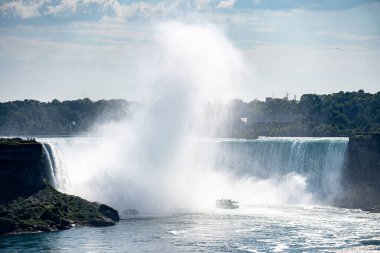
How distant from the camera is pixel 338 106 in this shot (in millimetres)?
144000

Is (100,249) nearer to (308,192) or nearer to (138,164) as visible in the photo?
(138,164)

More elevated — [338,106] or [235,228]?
[338,106]

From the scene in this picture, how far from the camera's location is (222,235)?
7219 cm

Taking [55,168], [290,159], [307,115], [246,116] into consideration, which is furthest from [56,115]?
[55,168]

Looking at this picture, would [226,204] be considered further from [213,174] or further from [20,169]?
[20,169]

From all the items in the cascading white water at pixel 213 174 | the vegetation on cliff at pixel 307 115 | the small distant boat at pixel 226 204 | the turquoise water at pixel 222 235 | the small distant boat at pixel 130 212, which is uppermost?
the vegetation on cliff at pixel 307 115

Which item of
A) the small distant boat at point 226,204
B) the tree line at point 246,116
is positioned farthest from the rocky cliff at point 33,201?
the tree line at point 246,116

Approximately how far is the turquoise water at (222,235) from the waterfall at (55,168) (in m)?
8.88

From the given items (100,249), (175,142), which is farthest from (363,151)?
(100,249)

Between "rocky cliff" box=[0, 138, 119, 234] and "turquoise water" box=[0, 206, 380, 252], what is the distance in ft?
4.83

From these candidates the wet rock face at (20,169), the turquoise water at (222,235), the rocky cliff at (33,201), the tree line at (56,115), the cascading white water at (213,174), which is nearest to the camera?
the turquoise water at (222,235)

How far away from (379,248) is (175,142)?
125 ft

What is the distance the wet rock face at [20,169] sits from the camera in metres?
78.9

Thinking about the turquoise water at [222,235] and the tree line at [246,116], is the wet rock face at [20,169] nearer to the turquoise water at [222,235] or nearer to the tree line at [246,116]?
the turquoise water at [222,235]
